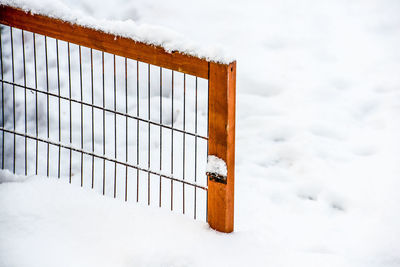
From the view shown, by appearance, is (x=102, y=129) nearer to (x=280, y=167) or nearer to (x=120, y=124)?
(x=120, y=124)

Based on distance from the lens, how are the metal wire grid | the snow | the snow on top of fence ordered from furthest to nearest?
the metal wire grid < the snow < the snow on top of fence

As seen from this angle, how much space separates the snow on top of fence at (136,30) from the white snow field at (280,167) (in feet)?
0.07

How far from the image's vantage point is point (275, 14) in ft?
17.9

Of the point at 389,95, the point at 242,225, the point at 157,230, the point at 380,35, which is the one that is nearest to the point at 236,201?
the point at 242,225

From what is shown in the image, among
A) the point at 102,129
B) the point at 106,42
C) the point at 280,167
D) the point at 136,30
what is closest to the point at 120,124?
the point at 102,129

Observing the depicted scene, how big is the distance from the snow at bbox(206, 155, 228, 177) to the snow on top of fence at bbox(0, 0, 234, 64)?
1.42ft

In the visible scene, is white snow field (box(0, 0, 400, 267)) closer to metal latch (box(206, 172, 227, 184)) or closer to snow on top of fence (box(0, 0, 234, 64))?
snow on top of fence (box(0, 0, 234, 64))

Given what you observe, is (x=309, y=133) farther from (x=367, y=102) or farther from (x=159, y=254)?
(x=159, y=254)

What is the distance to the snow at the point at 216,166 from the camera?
2.75 meters

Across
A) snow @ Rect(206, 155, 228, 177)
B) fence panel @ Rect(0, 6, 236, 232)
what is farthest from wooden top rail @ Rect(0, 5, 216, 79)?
snow @ Rect(206, 155, 228, 177)

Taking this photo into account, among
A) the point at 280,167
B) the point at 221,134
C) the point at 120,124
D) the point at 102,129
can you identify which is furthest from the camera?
the point at 120,124

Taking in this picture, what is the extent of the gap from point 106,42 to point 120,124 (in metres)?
1.50

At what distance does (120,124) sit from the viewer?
430cm

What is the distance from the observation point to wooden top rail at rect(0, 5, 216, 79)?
2709 millimetres
